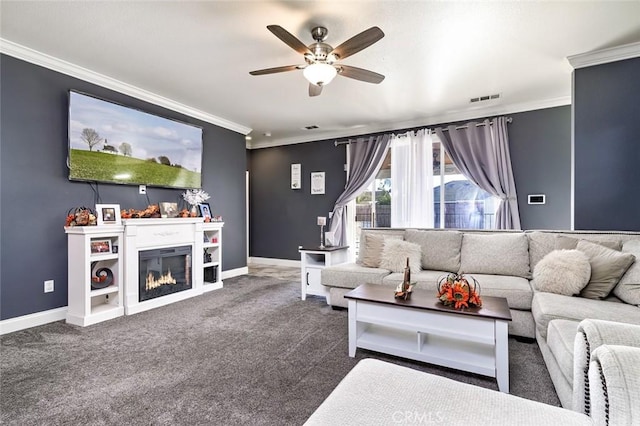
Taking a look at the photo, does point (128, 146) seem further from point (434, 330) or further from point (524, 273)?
point (524, 273)

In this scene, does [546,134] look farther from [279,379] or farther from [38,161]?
[38,161]

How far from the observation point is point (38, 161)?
3.11m

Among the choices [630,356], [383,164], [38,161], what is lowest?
[630,356]

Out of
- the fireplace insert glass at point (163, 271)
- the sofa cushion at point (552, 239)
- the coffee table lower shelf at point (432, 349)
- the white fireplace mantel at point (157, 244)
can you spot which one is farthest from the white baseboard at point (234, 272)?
the sofa cushion at point (552, 239)

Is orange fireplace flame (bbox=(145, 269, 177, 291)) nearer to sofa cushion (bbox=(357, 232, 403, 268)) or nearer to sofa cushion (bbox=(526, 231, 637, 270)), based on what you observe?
sofa cushion (bbox=(357, 232, 403, 268))

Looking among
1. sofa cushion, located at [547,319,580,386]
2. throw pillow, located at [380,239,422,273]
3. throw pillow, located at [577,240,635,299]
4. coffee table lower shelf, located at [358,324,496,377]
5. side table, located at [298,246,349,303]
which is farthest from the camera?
side table, located at [298,246,349,303]

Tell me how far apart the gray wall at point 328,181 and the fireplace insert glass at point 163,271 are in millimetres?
2660

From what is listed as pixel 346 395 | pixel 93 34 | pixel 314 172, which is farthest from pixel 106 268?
pixel 314 172

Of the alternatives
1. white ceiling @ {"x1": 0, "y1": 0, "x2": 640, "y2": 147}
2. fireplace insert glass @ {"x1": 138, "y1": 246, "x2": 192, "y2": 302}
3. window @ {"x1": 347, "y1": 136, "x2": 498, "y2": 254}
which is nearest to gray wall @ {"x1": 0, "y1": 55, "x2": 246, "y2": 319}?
white ceiling @ {"x1": 0, "y1": 0, "x2": 640, "y2": 147}

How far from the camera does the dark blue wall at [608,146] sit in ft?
9.81

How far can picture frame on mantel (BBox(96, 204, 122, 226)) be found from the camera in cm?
335

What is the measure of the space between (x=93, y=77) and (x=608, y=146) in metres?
5.56

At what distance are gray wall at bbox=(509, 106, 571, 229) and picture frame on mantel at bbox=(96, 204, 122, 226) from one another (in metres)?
5.37

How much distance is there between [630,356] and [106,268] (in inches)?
166
